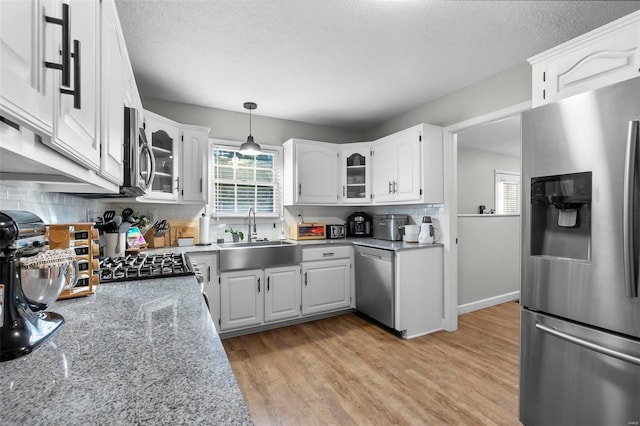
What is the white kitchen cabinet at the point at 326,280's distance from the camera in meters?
3.20

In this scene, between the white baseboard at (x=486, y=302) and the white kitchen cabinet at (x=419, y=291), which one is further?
the white baseboard at (x=486, y=302)

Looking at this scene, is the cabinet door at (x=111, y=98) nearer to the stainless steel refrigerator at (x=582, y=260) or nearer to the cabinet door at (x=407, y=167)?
the stainless steel refrigerator at (x=582, y=260)

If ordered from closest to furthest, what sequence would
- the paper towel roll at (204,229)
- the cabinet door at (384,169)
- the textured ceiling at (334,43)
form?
the textured ceiling at (334,43)
the paper towel roll at (204,229)
the cabinet door at (384,169)

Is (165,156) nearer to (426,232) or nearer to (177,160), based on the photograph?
(177,160)

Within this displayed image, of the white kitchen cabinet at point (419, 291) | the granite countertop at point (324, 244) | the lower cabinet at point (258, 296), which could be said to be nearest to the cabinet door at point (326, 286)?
the lower cabinet at point (258, 296)

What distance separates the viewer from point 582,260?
135 cm

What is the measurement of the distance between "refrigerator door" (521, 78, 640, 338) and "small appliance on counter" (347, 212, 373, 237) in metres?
2.36

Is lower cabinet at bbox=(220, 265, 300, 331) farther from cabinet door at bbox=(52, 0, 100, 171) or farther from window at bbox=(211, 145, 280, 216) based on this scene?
cabinet door at bbox=(52, 0, 100, 171)

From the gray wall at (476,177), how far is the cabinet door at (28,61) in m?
5.17

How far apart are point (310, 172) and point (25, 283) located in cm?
294

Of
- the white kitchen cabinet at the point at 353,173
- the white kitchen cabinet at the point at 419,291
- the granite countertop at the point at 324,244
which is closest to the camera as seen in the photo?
the granite countertop at the point at 324,244

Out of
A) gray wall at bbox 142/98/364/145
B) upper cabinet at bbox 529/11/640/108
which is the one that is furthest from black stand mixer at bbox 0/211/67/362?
gray wall at bbox 142/98/364/145

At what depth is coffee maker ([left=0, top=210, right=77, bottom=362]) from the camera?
2.36 feet

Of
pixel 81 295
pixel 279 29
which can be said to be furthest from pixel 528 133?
pixel 81 295
